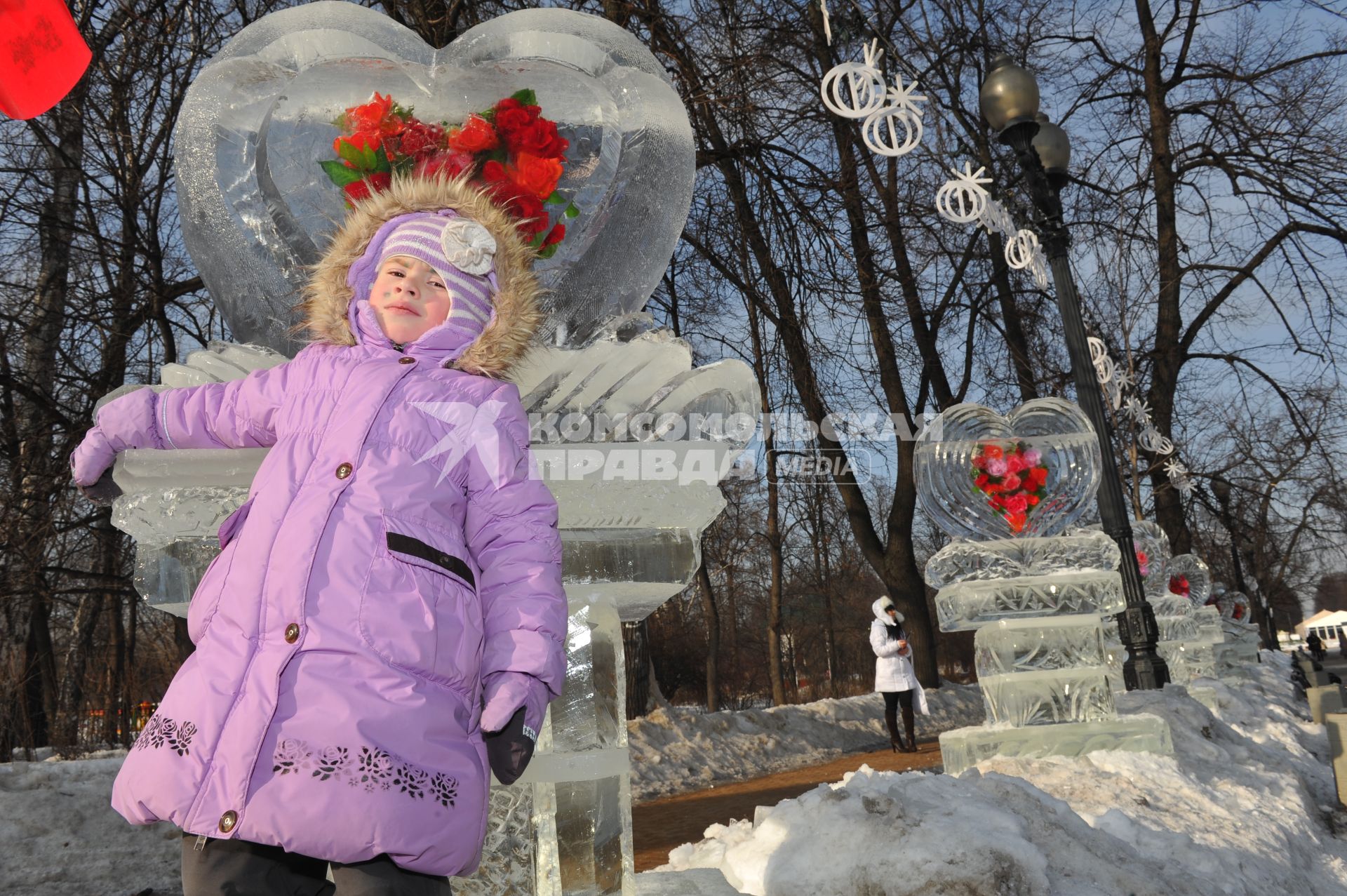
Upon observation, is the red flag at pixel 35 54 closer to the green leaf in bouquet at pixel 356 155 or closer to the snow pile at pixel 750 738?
the green leaf in bouquet at pixel 356 155

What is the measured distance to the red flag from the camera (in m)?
2.06

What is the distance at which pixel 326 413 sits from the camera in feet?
6.06

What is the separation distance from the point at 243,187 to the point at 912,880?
7.30ft

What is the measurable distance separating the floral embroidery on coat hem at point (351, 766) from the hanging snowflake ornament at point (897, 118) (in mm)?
3728

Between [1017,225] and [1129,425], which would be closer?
[1017,225]

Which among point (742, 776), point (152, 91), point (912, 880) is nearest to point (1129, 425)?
point (742, 776)

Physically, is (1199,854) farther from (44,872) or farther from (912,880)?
(44,872)

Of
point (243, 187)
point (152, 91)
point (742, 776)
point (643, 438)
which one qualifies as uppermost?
point (152, 91)

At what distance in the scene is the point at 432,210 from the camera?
2.07m

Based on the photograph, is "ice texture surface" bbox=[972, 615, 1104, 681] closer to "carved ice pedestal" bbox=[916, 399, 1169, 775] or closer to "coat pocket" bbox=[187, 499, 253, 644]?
"carved ice pedestal" bbox=[916, 399, 1169, 775]

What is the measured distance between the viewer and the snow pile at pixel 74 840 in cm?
448

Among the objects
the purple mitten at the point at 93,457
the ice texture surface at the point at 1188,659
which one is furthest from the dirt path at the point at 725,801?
the purple mitten at the point at 93,457

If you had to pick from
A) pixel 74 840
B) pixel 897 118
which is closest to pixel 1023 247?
pixel 897 118

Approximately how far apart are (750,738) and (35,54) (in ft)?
31.5
